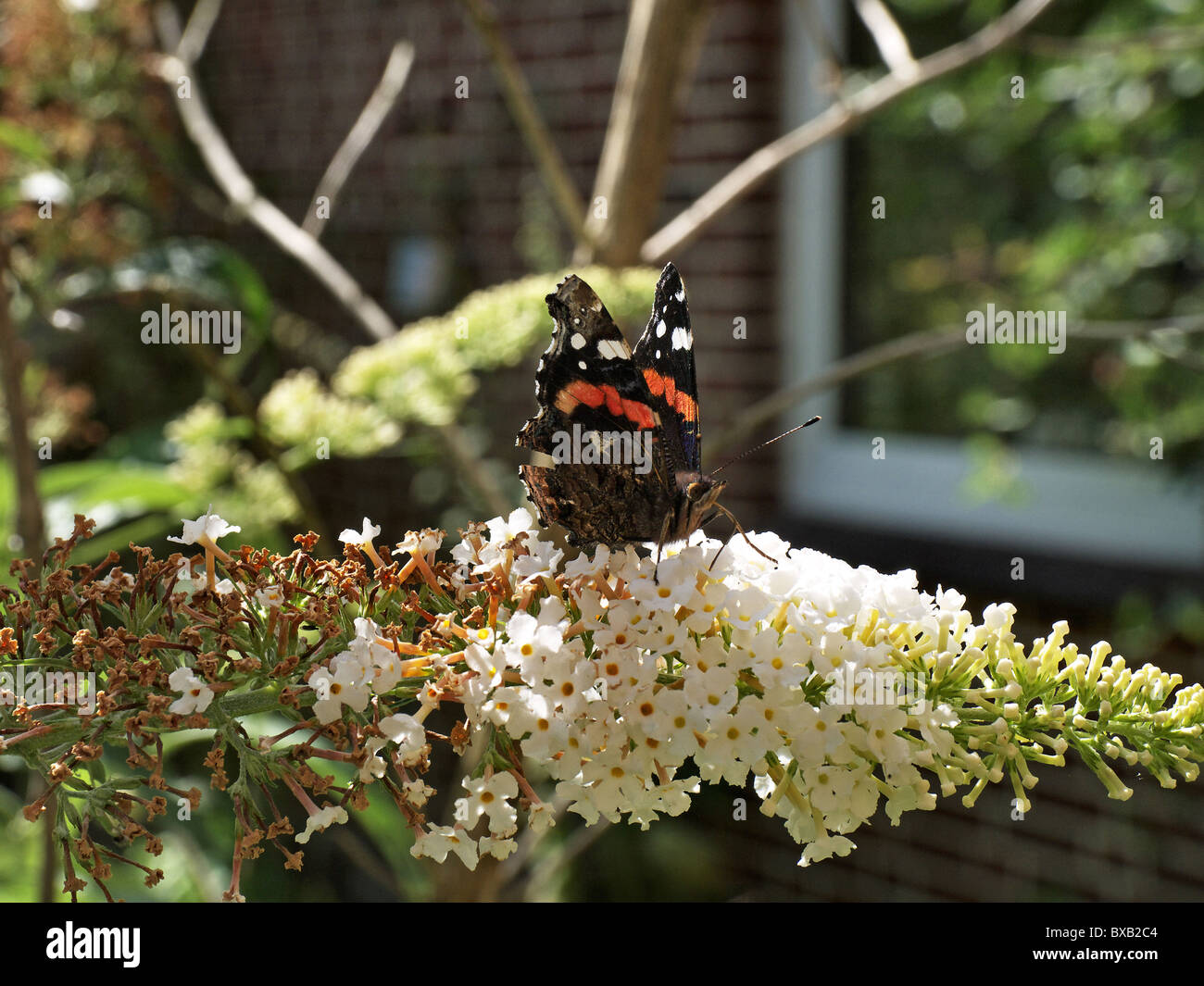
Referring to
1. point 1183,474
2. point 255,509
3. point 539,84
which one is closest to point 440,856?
point 255,509

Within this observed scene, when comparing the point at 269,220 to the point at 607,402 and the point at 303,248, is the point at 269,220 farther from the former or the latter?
the point at 607,402

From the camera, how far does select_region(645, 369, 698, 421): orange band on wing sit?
904mm

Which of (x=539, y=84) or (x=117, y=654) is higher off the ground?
(x=539, y=84)

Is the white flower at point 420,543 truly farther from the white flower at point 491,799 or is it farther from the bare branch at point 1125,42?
the bare branch at point 1125,42

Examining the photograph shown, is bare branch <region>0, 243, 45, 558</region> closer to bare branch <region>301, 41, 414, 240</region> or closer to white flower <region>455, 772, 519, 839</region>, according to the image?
bare branch <region>301, 41, 414, 240</region>

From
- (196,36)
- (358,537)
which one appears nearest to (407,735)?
(358,537)

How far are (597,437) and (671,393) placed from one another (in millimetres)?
86

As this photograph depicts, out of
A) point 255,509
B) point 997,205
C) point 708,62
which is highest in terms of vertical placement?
point 708,62

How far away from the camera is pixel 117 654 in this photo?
649mm

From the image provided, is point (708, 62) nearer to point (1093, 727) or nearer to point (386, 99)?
point (386, 99)

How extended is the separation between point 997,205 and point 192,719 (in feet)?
7.70

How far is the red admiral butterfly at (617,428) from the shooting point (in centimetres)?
83

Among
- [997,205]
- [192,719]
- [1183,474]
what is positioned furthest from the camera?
[997,205]

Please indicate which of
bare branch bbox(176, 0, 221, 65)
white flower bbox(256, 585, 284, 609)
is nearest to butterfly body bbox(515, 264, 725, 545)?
white flower bbox(256, 585, 284, 609)
